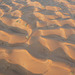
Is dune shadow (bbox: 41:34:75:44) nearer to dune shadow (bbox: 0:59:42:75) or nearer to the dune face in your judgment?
the dune face

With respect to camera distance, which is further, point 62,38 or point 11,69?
point 62,38

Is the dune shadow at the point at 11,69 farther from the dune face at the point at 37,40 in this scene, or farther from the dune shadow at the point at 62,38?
the dune shadow at the point at 62,38

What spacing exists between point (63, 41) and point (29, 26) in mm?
751

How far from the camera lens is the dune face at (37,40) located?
132cm

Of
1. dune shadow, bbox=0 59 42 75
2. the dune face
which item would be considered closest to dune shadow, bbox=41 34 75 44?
the dune face

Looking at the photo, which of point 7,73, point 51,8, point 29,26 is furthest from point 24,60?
point 51,8

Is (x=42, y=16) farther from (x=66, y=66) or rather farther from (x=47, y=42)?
(x=66, y=66)

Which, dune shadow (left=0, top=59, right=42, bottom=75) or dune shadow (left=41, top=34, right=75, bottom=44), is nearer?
dune shadow (left=0, top=59, right=42, bottom=75)

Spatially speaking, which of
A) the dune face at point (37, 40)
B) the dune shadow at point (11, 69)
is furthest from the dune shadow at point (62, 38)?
the dune shadow at point (11, 69)

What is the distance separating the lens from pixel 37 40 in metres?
1.67

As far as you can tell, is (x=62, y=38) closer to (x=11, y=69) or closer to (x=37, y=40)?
(x=37, y=40)

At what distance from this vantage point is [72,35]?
1.78 metres

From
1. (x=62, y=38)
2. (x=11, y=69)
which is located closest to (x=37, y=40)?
(x=62, y=38)

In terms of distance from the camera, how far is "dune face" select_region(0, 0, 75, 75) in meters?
1.32
